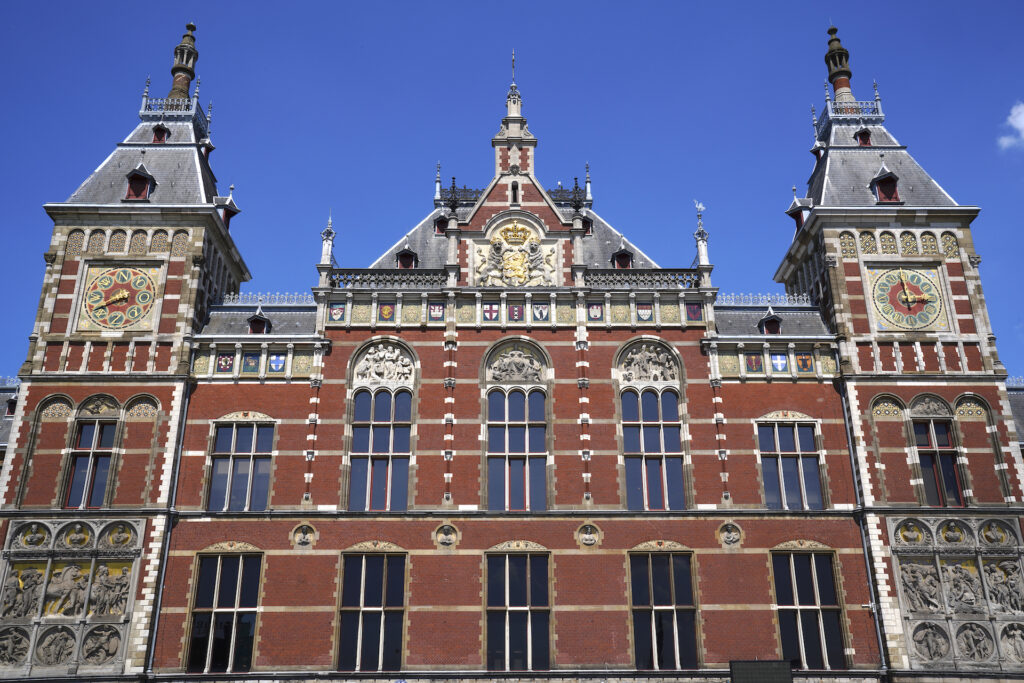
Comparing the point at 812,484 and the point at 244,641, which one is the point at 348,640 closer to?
the point at 244,641

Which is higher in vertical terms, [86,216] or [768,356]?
[86,216]

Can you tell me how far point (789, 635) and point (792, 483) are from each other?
191 inches

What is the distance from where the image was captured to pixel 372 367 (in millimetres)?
30297

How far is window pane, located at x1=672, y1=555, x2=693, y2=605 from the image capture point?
2734cm

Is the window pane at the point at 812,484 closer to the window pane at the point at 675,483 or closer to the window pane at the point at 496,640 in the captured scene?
the window pane at the point at 675,483

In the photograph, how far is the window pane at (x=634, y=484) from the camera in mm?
28516

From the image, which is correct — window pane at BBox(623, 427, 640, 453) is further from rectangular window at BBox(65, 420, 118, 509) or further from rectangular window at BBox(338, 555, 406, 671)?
rectangular window at BBox(65, 420, 118, 509)

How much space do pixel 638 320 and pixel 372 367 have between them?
31.1 ft

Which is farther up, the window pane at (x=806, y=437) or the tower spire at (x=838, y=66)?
the tower spire at (x=838, y=66)

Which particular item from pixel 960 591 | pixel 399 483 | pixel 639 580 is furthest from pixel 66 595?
pixel 960 591

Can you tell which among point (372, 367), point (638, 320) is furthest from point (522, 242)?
point (372, 367)

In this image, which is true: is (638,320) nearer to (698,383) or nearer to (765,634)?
(698,383)

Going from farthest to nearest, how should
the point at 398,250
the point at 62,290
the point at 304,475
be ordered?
the point at 398,250 < the point at 62,290 < the point at 304,475

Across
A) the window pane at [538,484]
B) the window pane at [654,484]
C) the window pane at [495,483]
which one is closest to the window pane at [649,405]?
the window pane at [654,484]
